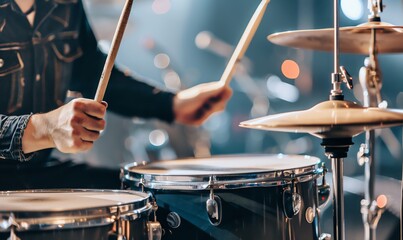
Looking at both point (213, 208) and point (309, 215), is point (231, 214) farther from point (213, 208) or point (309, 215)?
point (309, 215)

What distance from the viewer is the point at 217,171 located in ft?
6.61

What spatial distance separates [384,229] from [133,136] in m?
1.81

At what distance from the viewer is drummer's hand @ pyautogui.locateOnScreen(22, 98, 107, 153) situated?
1763 millimetres

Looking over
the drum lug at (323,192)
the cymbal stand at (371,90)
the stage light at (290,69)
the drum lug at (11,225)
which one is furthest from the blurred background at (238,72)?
the drum lug at (11,225)

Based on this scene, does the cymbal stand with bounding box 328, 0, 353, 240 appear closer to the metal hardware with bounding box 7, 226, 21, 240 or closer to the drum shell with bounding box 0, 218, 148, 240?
the drum shell with bounding box 0, 218, 148, 240

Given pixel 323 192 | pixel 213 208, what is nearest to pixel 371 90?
pixel 323 192

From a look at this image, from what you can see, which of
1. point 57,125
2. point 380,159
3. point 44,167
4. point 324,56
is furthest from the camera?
point 324,56

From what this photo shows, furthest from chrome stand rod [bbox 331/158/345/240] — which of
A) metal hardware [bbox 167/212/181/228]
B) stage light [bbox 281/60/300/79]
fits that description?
stage light [bbox 281/60/300/79]

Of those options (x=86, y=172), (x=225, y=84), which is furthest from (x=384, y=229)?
(x=86, y=172)

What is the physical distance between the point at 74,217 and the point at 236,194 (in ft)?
1.74

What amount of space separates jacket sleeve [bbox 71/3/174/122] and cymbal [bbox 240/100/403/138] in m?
0.88

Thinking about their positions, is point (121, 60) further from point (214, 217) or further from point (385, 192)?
point (214, 217)

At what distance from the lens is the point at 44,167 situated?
2.39 metres

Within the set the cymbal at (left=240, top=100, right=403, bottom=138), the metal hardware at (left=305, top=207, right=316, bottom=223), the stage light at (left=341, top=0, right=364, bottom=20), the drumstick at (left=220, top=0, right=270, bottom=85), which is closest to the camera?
the cymbal at (left=240, top=100, right=403, bottom=138)
